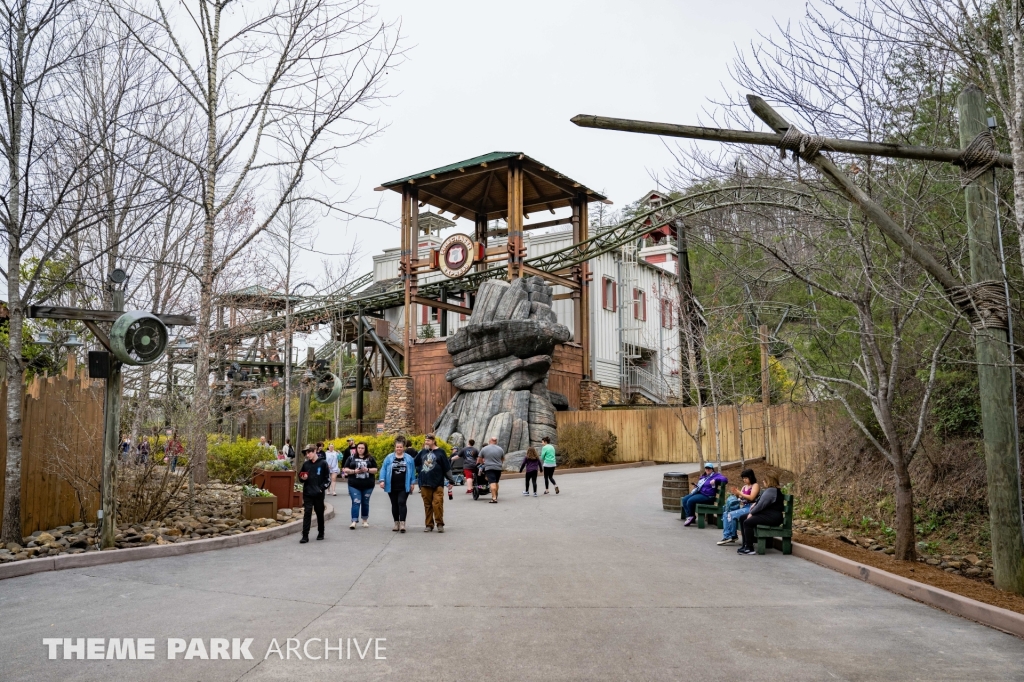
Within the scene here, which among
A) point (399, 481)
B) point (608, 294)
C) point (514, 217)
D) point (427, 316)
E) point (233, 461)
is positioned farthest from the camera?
point (427, 316)

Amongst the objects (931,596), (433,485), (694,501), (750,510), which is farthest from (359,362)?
(931,596)

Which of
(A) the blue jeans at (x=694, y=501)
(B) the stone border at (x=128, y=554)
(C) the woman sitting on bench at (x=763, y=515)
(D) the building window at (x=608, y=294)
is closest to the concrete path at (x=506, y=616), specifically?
(B) the stone border at (x=128, y=554)

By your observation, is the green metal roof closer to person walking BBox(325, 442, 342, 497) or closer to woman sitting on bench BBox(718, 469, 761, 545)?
person walking BBox(325, 442, 342, 497)

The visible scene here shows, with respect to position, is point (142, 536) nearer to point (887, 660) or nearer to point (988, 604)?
point (887, 660)

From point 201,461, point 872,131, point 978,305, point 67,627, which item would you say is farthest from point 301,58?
point 978,305

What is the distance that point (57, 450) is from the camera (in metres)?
11.1

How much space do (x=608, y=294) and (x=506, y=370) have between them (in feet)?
41.1

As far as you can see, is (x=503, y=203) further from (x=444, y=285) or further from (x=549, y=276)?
(x=549, y=276)

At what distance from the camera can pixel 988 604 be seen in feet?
24.0

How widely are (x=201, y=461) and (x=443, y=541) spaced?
6512mm

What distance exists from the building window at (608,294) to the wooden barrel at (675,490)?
2533 centimetres

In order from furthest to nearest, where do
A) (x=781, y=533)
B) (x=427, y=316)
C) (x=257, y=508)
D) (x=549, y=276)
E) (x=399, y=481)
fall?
(x=427, y=316) < (x=549, y=276) < (x=257, y=508) < (x=399, y=481) < (x=781, y=533)

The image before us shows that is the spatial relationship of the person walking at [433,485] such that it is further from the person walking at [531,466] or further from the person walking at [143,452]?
the person walking at [531,466]

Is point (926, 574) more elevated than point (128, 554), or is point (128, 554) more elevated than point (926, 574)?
point (128, 554)
